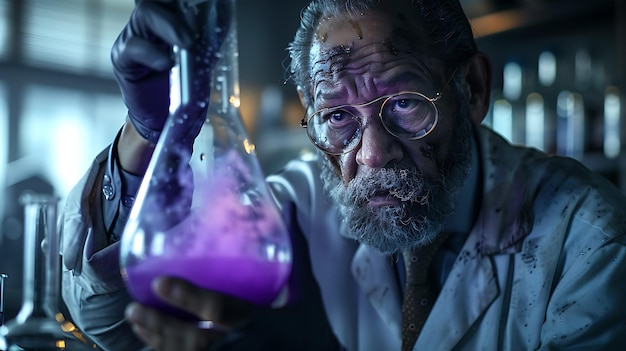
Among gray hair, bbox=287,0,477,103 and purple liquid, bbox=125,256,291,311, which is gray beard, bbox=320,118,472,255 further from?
purple liquid, bbox=125,256,291,311

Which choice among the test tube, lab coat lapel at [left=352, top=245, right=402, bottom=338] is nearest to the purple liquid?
the test tube

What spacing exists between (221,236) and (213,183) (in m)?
0.05

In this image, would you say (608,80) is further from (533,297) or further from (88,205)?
(88,205)

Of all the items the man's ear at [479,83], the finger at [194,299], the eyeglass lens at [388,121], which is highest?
the man's ear at [479,83]

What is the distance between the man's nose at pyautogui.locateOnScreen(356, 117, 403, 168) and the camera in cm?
84

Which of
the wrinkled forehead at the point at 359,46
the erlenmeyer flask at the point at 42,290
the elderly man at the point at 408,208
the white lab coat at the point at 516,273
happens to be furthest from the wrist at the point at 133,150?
the white lab coat at the point at 516,273

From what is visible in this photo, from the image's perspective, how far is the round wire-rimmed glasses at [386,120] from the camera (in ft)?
2.78

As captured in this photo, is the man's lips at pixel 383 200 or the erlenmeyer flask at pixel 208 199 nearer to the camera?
the erlenmeyer flask at pixel 208 199

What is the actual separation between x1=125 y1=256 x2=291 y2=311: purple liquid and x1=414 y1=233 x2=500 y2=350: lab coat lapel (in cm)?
56

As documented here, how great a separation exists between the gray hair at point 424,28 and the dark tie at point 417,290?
32 cm

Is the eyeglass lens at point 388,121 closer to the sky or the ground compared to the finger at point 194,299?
closer to the sky

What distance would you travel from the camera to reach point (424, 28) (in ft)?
2.87

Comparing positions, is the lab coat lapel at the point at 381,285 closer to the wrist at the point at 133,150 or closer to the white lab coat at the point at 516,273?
the white lab coat at the point at 516,273

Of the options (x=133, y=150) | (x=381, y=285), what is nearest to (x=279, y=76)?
(x=381, y=285)
